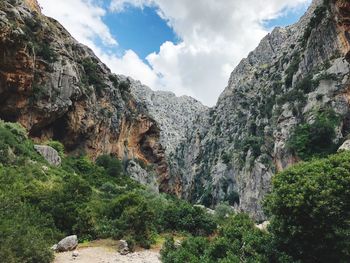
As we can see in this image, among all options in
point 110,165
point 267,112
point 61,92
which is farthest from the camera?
point 267,112

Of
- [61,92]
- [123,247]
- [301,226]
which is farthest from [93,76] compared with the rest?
[301,226]

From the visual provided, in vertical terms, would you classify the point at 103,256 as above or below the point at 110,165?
below

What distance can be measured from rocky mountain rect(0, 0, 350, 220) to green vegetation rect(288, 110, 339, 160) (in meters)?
0.11

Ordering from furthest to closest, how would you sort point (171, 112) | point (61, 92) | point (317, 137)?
point (171, 112)
point (61, 92)
point (317, 137)

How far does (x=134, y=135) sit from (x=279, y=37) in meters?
68.8

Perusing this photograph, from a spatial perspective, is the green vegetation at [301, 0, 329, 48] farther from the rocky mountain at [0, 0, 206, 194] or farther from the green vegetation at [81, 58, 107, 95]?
the green vegetation at [81, 58, 107, 95]

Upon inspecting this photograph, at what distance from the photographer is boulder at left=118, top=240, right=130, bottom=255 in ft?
53.9

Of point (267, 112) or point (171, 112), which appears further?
point (171, 112)

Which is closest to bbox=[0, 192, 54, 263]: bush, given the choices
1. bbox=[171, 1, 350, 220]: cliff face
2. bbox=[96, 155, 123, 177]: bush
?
bbox=[171, 1, 350, 220]: cliff face

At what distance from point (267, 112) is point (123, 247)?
6327 centimetres

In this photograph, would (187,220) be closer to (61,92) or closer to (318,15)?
(61,92)

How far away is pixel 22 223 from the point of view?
44.4 feet

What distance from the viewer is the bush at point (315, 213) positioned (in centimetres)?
1089

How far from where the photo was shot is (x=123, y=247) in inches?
661
